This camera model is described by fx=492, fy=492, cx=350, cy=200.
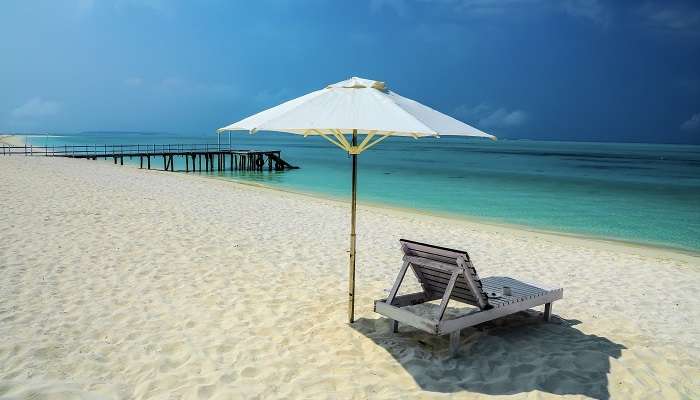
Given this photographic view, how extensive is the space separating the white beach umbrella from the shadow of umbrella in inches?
36.7

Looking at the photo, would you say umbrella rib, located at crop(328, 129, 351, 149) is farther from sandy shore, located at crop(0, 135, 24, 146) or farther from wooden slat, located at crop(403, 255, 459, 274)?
sandy shore, located at crop(0, 135, 24, 146)

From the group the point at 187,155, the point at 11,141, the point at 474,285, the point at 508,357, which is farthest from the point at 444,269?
the point at 11,141

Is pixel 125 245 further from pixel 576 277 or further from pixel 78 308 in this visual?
pixel 576 277

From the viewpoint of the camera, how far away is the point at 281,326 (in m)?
4.93

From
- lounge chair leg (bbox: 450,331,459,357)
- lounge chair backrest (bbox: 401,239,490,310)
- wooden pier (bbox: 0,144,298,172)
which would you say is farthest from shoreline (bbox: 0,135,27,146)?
lounge chair leg (bbox: 450,331,459,357)

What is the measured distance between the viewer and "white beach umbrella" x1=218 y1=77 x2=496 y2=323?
399 cm

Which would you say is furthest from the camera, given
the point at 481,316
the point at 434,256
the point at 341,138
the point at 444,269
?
the point at 341,138

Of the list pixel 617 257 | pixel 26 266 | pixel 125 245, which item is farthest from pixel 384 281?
pixel 617 257

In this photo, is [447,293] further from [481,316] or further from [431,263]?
[481,316]

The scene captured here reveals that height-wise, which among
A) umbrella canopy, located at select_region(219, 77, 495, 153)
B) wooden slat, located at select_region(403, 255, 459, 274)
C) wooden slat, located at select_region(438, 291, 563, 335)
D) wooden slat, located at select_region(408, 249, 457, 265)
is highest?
umbrella canopy, located at select_region(219, 77, 495, 153)

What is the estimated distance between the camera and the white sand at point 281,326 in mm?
3854

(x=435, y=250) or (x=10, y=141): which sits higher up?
(x=435, y=250)

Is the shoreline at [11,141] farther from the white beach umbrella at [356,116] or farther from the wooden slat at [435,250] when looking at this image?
the wooden slat at [435,250]

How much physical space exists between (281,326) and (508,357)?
2175 millimetres
